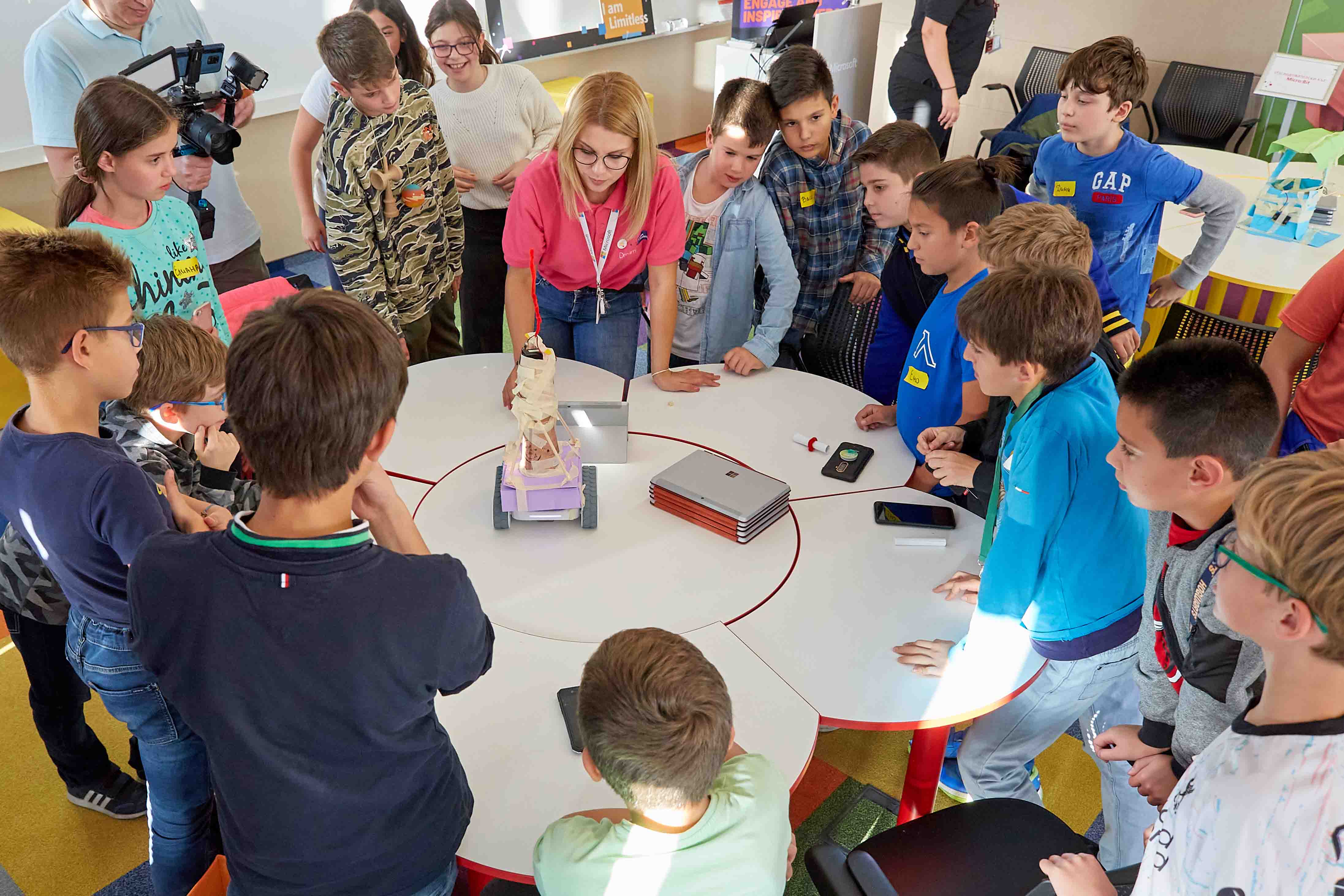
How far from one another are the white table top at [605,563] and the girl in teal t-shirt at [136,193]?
0.92 meters

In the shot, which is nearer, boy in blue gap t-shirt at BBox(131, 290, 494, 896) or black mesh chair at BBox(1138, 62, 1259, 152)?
boy in blue gap t-shirt at BBox(131, 290, 494, 896)

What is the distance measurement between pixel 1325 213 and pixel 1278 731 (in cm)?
414

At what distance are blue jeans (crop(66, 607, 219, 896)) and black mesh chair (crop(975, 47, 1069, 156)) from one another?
20.6ft

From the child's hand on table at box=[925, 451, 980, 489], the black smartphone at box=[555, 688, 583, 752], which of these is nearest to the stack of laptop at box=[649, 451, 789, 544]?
the child's hand on table at box=[925, 451, 980, 489]

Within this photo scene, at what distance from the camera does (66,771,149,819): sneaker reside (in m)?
2.40

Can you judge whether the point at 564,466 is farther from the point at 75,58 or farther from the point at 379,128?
the point at 75,58

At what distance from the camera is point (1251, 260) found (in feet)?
13.0

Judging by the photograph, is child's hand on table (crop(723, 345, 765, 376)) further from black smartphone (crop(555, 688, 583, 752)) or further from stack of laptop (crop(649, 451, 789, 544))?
black smartphone (crop(555, 688, 583, 752))

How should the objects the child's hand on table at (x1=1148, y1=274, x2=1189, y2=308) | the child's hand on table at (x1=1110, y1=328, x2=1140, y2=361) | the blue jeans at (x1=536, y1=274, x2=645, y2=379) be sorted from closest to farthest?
1. the child's hand on table at (x1=1110, y1=328, x2=1140, y2=361)
2. the blue jeans at (x1=536, y1=274, x2=645, y2=379)
3. the child's hand on table at (x1=1148, y1=274, x2=1189, y2=308)

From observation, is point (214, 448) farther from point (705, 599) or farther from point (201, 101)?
point (201, 101)

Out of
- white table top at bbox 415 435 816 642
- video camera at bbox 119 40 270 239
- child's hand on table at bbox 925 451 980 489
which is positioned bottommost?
white table top at bbox 415 435 816 642

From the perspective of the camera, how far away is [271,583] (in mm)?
1144

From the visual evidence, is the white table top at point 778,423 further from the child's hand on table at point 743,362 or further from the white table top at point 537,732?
the white table top at point 537,732

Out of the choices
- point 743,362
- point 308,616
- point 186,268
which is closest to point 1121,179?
point 743,362
